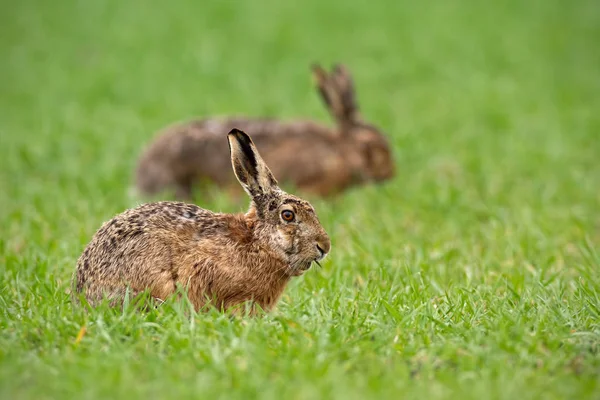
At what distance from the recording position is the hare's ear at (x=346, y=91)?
1023cm

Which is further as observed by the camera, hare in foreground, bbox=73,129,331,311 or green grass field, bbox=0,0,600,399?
hare in foreground, bbox=73,129,331,311

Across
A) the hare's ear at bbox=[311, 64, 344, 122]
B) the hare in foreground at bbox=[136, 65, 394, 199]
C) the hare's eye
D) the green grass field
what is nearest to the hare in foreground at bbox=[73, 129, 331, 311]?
the hare's eye

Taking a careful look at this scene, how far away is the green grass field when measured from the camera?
3961mm

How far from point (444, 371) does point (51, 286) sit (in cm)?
250

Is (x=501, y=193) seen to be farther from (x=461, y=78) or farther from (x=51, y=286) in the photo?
(x=461, y=78)

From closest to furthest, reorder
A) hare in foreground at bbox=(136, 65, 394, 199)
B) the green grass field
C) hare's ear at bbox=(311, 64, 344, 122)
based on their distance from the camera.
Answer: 1. the green grass field
2. hare in foreground at bbox=(136, 65, 394, 199)
3. hare's ear at bbox=(311, 64, 344, 122)

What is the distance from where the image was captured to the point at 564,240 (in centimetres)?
716

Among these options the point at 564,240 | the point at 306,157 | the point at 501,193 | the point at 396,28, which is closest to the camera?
the point at 564,240

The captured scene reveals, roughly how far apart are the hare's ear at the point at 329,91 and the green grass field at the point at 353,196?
1.03 metres

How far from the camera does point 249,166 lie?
16.7 feet

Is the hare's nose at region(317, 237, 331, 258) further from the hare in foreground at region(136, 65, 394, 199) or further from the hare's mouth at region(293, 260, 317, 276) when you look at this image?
the hare in foreground at region(136, 65, 394, 199)

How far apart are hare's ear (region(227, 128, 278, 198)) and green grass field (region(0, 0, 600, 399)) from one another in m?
0.59

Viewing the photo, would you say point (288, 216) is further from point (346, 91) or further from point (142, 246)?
point (346, 91)

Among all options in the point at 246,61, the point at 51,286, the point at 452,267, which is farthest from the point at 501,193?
the point at 246,61
